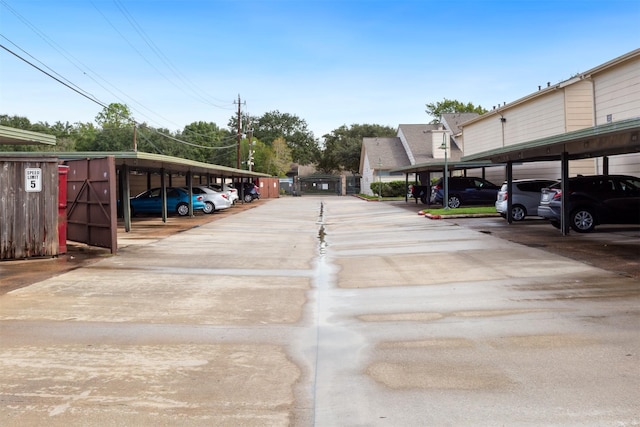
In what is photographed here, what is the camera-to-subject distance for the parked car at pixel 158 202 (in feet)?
91.8

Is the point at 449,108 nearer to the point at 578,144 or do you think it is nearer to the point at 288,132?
the point at 288,132

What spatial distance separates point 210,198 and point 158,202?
10.9 ft

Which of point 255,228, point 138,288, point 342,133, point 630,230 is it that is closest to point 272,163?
point 342,133

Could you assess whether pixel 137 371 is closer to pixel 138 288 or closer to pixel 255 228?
pixel 138 288

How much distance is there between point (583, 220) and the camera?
16141mm

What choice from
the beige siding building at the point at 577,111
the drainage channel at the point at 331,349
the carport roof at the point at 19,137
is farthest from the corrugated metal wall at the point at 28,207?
the beige siding building at the point at 577,111

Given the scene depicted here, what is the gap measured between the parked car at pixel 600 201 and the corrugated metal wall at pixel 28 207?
1359 cm

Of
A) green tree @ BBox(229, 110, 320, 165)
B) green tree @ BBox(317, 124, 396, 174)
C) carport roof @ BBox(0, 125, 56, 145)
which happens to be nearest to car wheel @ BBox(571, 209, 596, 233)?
carport roof @ BBox(0, 125, 56, 145)

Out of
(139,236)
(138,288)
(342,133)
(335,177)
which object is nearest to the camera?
(138,288)

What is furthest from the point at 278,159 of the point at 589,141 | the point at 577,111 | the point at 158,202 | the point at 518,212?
the point at 589,141

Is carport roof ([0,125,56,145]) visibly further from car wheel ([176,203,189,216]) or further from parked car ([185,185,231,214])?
parked car ([185,185,231,214])

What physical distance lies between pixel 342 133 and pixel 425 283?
84.3 metres

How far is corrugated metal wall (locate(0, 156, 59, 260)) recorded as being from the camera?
1201 cm

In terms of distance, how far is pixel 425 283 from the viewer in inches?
381
